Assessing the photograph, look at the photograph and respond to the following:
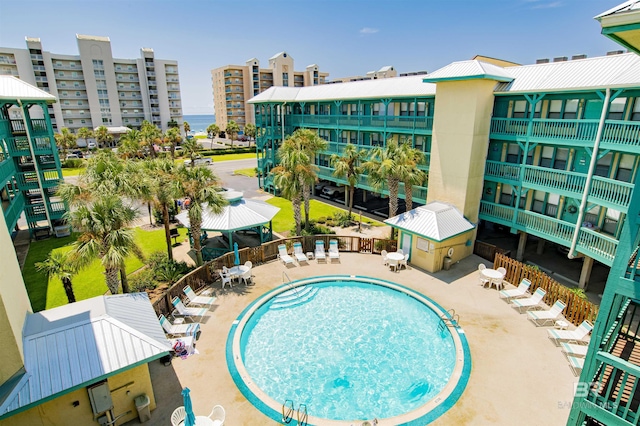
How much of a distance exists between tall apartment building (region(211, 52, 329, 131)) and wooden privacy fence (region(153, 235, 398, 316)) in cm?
8409

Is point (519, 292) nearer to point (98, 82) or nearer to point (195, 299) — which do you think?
point (195, 299)

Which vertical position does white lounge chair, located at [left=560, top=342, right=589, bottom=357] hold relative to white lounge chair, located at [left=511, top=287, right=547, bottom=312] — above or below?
below

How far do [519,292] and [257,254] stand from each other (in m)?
15.3

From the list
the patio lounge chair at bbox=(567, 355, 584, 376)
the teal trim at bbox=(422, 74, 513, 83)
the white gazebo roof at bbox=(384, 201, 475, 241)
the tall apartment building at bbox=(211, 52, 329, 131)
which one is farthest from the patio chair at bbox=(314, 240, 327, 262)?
the tall apartment building at bbox=(211, 52, 329, 131)

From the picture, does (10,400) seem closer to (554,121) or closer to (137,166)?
(137,166)

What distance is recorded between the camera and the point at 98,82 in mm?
81188

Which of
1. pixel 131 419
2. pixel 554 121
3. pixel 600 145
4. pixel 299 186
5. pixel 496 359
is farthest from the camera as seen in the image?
pixel 299 186

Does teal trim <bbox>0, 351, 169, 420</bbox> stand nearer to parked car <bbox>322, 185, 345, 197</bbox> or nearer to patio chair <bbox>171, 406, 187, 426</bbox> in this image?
patio chair <bbox>171, 406, 187, 426</bbox>

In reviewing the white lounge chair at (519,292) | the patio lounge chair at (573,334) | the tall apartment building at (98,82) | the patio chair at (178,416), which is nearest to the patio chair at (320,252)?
the white lounge chair at (519,292)

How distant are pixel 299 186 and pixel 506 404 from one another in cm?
1675

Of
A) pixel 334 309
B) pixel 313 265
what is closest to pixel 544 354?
pixel 334 309

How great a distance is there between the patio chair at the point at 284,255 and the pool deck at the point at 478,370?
2929 mm

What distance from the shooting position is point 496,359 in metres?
13.7

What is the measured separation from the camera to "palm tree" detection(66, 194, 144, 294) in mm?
13688
